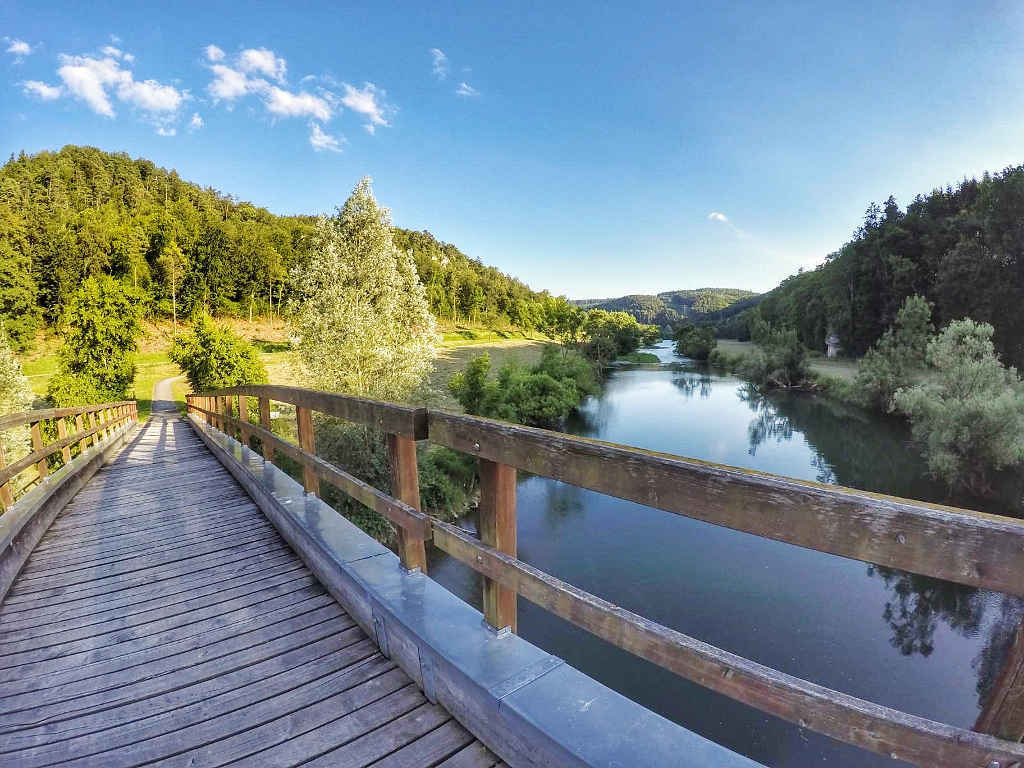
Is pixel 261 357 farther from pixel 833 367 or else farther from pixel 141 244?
pixel 833 367

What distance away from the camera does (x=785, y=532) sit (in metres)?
1.09

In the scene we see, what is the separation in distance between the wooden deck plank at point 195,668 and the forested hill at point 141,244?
35.5 meters

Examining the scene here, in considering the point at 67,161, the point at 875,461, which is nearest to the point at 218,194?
the point at 67,161

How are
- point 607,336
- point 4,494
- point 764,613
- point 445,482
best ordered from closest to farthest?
point 4,494 < point 764,613 < point 445,482 < point 607,336

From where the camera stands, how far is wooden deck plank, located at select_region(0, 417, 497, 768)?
183cm

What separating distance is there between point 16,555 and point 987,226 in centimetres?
5002

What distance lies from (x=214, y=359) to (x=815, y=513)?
2836cm

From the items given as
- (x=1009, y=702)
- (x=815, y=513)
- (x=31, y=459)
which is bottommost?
(x=31, y=459)

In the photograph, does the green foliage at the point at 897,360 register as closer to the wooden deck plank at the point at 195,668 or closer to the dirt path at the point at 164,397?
the wooden deck plank at the point at 195,668

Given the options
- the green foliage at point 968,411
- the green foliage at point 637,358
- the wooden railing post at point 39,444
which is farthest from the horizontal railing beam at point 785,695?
the green foliage at point 637,358

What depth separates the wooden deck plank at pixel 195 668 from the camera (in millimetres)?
1830

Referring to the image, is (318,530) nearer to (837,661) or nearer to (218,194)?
(837,661)

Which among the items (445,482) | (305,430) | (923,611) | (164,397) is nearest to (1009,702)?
(305,430)

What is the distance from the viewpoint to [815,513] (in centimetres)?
106
